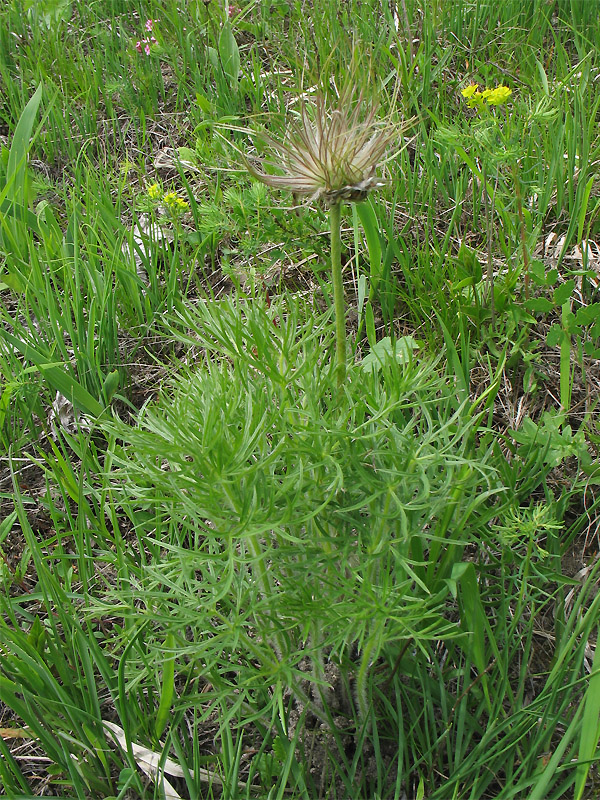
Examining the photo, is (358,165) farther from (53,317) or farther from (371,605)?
(53,317)

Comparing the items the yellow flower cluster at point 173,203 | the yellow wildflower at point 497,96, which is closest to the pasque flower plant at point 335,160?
the yellow wildflower at point 497,96

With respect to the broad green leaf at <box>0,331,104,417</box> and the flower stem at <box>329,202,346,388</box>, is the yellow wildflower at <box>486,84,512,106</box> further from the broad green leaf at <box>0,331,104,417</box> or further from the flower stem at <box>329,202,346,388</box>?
the broad green leaf at <box>0,331,104,417</box>

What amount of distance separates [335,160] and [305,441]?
17.8 inches

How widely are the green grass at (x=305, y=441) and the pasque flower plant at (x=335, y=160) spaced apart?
9 centimetres

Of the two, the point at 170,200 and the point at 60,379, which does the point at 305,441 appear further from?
the point at 170,200

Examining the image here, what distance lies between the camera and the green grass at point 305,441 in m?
1.28

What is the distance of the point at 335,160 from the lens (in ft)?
3.71

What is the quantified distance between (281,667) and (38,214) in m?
2.10

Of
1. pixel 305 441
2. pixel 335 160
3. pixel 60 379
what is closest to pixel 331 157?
pixel 335 160

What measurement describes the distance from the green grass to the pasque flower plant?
0.09 m

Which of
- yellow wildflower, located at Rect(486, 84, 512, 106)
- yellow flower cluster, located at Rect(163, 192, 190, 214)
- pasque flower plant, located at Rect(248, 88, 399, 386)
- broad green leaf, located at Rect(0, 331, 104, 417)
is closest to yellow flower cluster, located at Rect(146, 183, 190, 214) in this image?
yellow flower cluster, located at Rect(163, 192, 190, 214)

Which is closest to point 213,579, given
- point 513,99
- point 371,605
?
point 371,605

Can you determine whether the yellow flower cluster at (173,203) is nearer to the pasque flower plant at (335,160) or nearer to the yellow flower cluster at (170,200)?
the yellow flower cluster at (170,200)

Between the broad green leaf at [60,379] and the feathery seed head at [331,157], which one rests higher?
the feathery seed head at [331,157]
